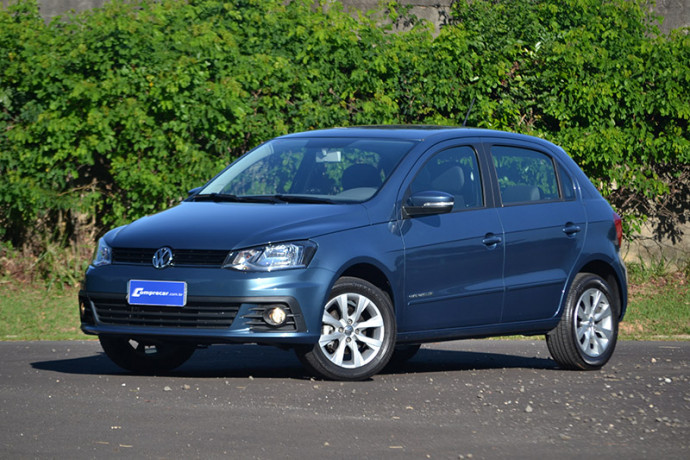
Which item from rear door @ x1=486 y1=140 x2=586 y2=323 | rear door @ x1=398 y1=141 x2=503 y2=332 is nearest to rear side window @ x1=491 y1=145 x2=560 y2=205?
rear door @ x1=486 y1=140 x2=586 y2=323

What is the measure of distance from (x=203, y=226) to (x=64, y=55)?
22.3 feet

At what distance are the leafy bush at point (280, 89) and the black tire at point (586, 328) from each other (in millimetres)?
5532

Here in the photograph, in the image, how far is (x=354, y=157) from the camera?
9.15 metres

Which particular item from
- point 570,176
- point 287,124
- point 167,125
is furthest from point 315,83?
point 570,176

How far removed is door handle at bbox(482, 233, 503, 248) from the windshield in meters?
0.84

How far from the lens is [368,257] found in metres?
8.30

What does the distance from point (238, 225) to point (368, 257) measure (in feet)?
2.81

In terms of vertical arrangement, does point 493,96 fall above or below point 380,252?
above

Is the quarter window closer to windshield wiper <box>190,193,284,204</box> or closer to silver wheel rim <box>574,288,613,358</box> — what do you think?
silver wheel rim <box>574,288,613,358</box>

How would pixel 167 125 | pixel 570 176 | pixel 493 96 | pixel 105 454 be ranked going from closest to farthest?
pixel 105 454 → pixel 570 176 → pixel 167 125 → pixel 493 96

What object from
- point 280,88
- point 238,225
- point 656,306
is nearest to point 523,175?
point 238,225

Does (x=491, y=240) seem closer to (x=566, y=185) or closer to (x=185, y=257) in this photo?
(x=566, y=185)

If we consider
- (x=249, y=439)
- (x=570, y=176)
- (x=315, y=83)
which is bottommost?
(x=249, y=439)

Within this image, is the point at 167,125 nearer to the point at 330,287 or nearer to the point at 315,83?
the point at 315,83
